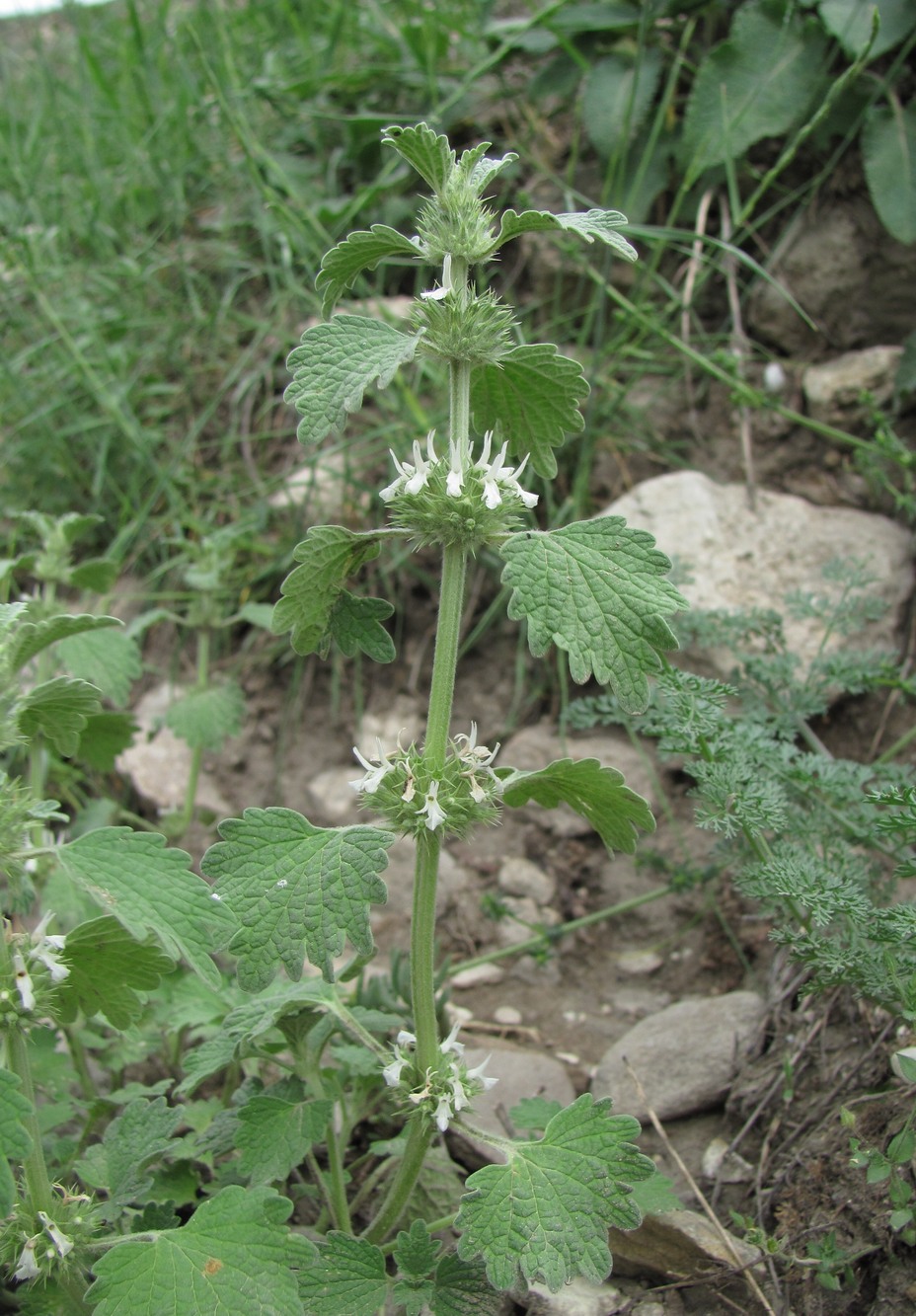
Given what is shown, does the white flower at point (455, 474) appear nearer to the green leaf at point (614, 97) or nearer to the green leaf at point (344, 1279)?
the green leaf at point (344, 1279)

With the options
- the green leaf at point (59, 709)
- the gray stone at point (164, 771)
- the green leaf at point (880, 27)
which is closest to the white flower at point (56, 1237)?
the green leaf at point (59, 709)

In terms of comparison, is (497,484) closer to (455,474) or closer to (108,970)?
(455,474)

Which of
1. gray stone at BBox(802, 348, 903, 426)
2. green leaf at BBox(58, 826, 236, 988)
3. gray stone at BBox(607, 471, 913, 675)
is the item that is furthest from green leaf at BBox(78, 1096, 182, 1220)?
gray stone at BBox(802, 348, 903, 426)

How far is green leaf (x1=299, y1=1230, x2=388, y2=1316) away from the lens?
1503 millimetres

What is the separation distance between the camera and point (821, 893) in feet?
5.70

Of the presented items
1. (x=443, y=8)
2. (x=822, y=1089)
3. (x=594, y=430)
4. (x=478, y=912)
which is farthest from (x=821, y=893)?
(x=443, y=8)

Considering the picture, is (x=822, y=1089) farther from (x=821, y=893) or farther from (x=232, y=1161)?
(x=232, y=1161)

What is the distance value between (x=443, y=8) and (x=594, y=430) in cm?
204

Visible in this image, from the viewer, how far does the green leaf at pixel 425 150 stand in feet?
4.81

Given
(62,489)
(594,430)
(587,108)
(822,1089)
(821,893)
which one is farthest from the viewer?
(62,489)

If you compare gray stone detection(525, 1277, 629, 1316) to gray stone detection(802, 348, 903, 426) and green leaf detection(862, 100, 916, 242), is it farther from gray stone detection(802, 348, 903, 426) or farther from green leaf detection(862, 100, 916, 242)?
green leaf detection(862, 100, 916, 242)

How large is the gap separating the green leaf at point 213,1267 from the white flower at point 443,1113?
229 mm

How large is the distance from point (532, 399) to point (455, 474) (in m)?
0.30

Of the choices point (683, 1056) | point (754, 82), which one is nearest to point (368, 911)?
→ point (683, 1056)
